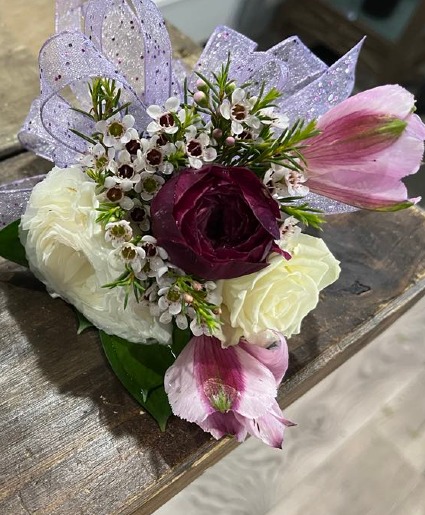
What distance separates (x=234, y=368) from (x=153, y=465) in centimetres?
12

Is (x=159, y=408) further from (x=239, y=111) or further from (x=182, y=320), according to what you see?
(x=239, y=111)

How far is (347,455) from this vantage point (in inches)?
34.3

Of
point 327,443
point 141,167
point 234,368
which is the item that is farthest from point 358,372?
point 141,167

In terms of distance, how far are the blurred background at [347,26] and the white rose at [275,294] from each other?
4.14ft

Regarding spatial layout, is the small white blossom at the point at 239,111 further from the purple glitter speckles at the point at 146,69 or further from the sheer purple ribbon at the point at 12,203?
the sheer purple ribbon at the point at 12,203

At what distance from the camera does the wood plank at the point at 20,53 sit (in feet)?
2.49

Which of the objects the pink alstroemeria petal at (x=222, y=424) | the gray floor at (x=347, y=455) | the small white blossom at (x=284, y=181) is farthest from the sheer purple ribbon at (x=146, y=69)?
the gray floor at (x=347, y=455)

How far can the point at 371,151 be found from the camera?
0.47 m

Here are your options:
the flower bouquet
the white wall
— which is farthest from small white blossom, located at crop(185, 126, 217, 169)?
the white wall

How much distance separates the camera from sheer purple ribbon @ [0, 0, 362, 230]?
536 mm

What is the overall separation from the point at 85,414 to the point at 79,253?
0.48 ft

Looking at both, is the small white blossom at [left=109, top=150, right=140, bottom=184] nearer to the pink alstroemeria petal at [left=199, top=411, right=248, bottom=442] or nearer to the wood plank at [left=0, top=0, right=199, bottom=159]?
the pink alstroemeria petal at [left=199, top=411, right=248, bottom=442]

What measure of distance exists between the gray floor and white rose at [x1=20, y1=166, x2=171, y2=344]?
34 cm

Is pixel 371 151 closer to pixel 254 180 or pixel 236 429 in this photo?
pixel 254 180
